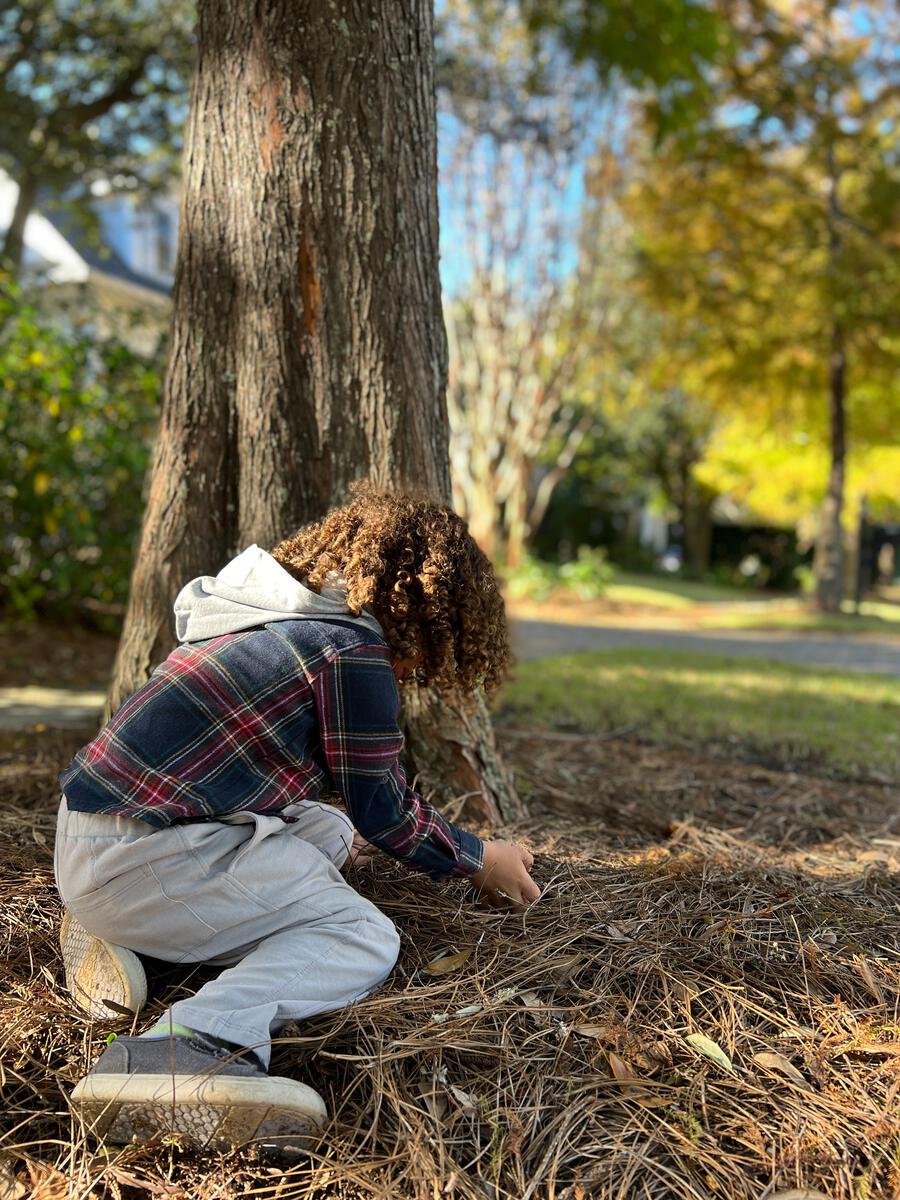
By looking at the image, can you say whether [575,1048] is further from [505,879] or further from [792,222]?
[792,222]

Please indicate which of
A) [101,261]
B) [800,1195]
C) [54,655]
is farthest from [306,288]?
[101,261]

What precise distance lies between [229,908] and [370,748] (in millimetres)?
430

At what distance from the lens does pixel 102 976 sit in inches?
81.2

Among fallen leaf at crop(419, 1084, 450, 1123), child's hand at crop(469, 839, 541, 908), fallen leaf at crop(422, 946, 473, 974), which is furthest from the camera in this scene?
child's hand at crop(469, 839, 541, 908)

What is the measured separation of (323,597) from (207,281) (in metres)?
1.61

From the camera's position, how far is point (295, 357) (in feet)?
10.6

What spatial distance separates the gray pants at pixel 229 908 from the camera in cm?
199

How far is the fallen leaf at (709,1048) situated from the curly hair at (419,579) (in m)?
0.89

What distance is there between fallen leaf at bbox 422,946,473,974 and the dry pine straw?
11 mm

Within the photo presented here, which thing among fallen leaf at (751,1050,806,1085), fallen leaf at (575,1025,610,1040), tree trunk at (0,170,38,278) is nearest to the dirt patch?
fallen leaf at (575,1025,610,1040)

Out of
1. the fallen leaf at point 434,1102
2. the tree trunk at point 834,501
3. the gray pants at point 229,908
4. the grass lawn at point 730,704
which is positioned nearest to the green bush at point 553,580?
the tree trunk at point 834,501

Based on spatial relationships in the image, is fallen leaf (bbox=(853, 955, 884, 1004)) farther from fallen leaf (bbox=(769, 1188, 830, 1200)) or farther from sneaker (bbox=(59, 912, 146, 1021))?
sneaker (bbox=(59, 912, 146, 1021))

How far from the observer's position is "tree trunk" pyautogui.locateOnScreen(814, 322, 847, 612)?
15273 millimetres

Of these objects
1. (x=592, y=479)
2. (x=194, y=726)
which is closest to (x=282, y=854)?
(x=194, y=726)
